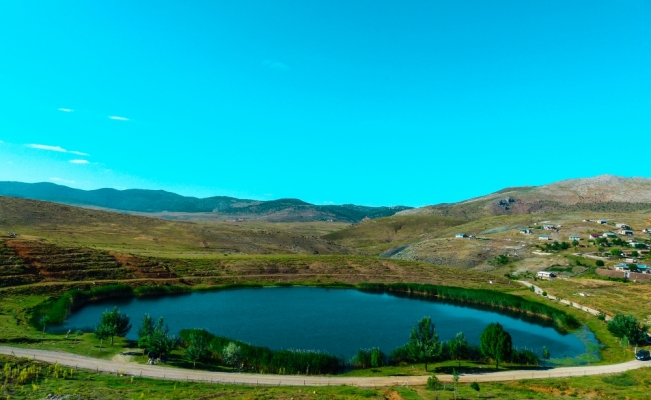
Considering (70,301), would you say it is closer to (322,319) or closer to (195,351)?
(195,351)

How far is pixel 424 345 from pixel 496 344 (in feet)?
40.2

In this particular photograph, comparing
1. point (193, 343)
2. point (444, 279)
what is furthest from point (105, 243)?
point (444, 279)

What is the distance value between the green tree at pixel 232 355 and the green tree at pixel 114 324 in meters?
21.3

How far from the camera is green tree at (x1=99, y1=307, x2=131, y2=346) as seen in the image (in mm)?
67206

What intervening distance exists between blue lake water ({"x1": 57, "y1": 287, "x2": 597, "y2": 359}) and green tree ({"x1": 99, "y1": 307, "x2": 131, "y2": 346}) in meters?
4.20

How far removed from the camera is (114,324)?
69125 millimetres

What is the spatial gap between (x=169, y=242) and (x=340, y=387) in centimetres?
16413

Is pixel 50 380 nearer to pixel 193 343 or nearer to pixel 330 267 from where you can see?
pixel 193 343

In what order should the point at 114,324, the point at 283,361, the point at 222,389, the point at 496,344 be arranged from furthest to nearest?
the point at 114,324
the point at 496,344
the point at 283,361
the point at 222,389

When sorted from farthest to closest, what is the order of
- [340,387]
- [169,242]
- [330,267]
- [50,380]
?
[169,242], [330,267], [340,387], [50,380]

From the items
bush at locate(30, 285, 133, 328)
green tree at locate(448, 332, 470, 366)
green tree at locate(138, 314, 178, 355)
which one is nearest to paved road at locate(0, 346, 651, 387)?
green tree at locate(138, 314, 178, 355)

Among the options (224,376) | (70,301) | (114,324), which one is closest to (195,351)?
(224,376)

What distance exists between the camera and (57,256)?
11869 centimetres

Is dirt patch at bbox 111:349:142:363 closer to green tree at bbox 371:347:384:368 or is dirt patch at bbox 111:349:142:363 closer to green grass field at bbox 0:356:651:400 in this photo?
green grass field at bbox 0:356:651:400
